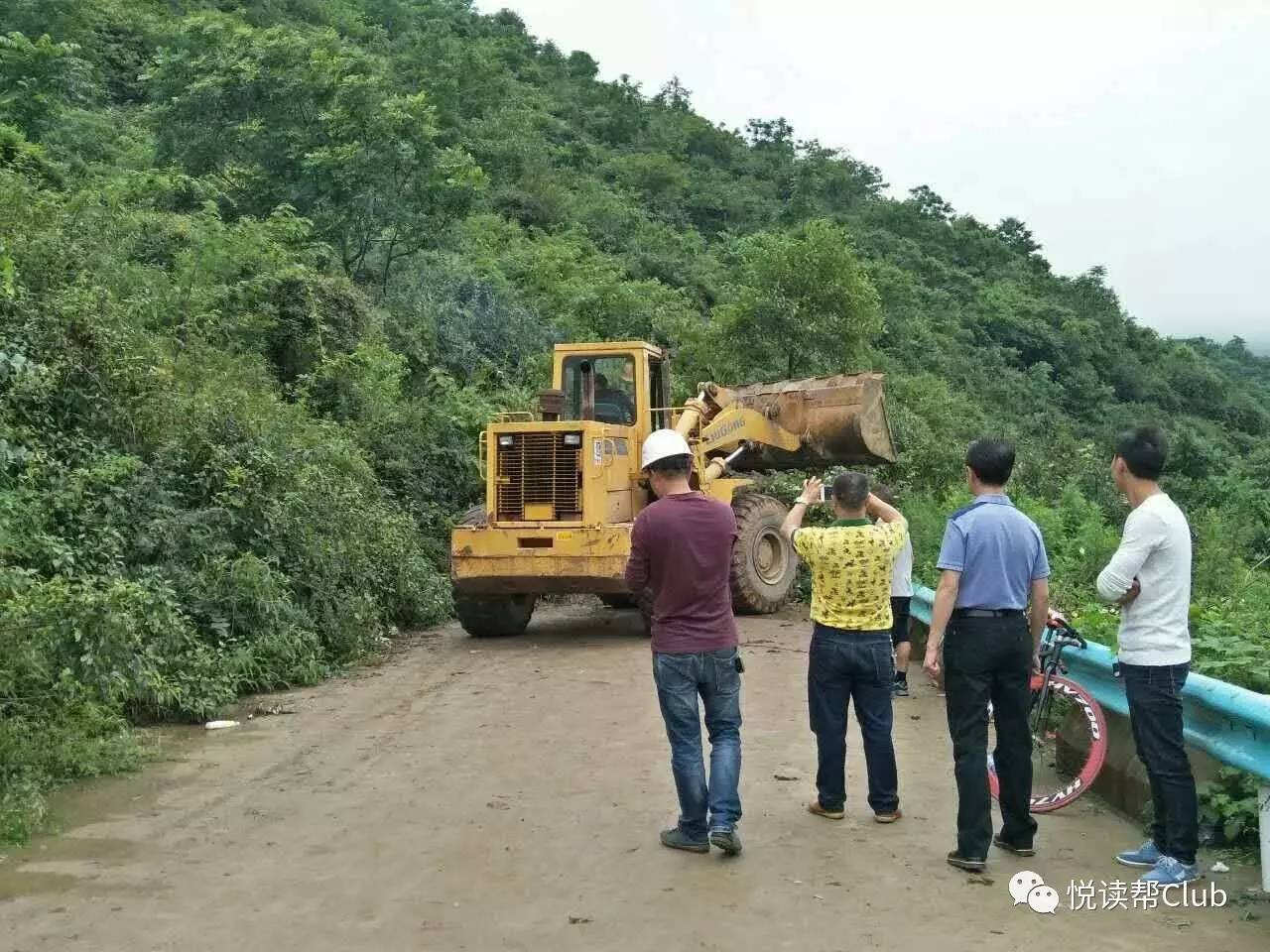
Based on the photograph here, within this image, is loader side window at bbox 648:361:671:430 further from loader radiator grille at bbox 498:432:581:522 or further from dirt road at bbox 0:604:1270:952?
dirt road at bbox 0:604:1270:952

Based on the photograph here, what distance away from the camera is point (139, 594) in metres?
7.97

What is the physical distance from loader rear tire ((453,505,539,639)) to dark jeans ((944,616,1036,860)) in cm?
775

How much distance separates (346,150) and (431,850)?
16.8 meters

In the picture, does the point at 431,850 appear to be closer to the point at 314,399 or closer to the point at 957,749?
the point at 957,749

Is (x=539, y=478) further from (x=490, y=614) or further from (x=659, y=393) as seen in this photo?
(x=659, y=393)

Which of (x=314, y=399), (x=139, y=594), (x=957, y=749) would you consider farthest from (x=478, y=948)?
(x=314, y=399)

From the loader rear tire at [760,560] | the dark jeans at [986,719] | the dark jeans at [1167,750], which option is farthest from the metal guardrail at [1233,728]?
the loader rear tire at [760,560]

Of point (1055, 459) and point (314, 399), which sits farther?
point (1055, 459)

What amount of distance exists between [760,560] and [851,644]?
799 cm

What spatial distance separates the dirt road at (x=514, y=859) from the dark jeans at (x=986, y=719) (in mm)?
198

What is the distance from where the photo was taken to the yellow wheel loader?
12078mm

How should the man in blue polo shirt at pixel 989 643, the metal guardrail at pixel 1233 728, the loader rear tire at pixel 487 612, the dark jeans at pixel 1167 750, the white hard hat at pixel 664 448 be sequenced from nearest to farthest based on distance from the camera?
the metal guardrail at pixel 1233 728
the dark jeans at pixel 1167 750
the man in blue polo shirt at pixel 989 643
the white hard hat at pixel 664 448
the loader rear tire at pixel 487 612

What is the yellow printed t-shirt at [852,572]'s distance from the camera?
231 inches

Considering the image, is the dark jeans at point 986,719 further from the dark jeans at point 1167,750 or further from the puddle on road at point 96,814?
the puddle on road at point 96,814
